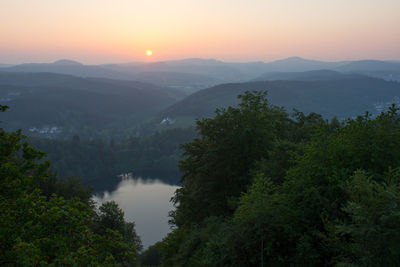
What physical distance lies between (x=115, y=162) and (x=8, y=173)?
139 metres

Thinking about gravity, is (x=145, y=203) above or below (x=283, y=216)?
below

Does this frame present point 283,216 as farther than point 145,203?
No

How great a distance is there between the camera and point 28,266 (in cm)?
796

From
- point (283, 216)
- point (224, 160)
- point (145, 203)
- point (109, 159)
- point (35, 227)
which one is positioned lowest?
point (109, 159)

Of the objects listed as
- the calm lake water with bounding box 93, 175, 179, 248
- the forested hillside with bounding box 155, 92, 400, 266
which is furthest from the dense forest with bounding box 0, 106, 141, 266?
the calm lake water with bounding box 93, 175, 179, 248

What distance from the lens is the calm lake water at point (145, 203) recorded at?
6500cm

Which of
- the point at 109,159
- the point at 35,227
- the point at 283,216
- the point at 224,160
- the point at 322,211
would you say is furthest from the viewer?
the point at 109,159

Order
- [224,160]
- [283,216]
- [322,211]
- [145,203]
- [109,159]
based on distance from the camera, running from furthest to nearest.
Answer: [109,159], [145,203], [224,160], [283,216], [322,211]

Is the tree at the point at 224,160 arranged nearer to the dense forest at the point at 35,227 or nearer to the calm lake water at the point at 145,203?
the dense forest at the point at 35,227

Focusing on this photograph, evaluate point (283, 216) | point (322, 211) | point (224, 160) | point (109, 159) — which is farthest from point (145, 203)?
point (322, 211)

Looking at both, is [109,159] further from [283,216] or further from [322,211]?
[322,211]

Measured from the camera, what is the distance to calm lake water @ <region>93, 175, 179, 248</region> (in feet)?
213

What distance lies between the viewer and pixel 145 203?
83.9 m

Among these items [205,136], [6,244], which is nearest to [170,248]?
[205,136]
